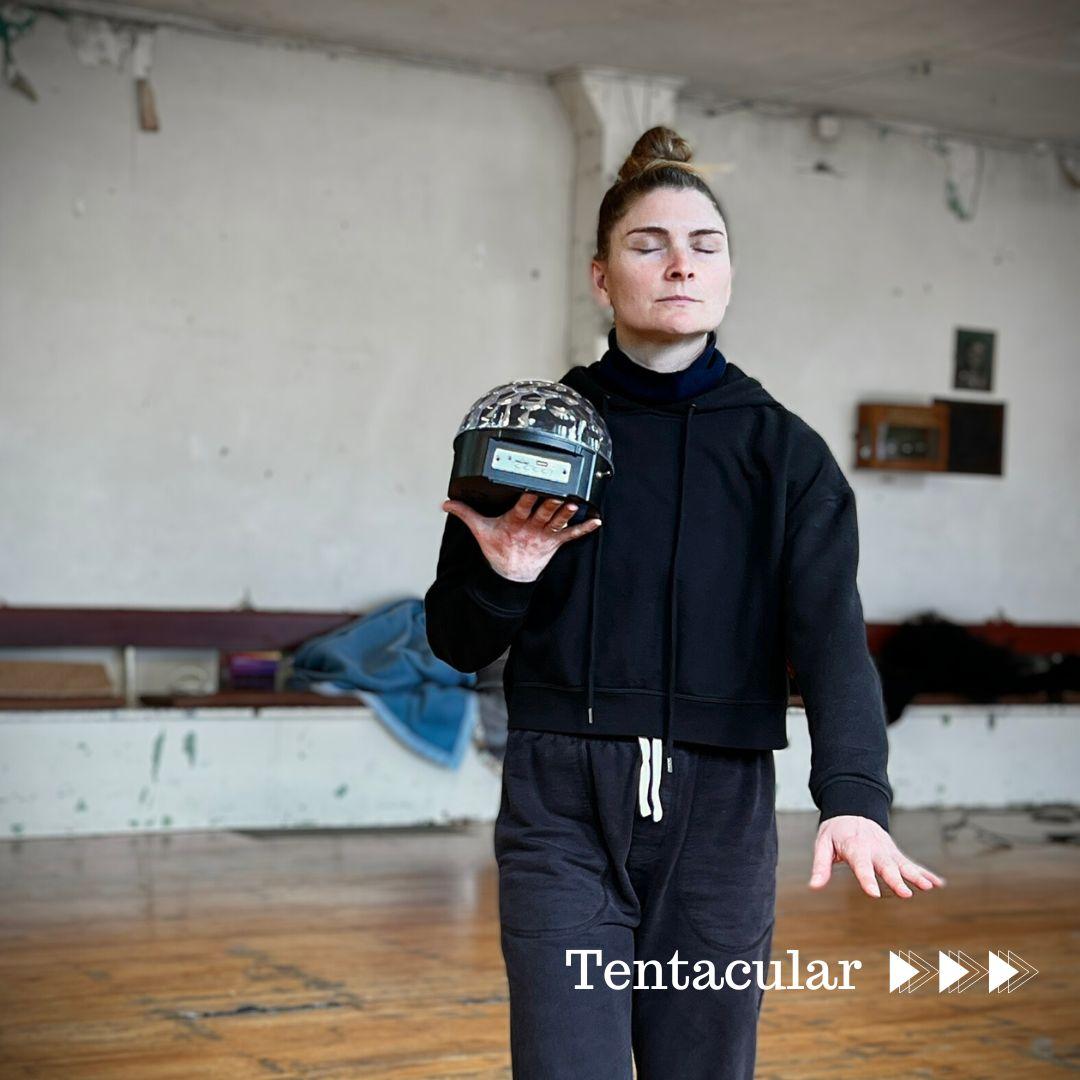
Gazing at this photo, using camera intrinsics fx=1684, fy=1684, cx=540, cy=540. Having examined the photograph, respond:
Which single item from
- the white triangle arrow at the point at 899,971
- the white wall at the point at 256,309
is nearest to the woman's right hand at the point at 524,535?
the white triangle arrow at the point at 899,971

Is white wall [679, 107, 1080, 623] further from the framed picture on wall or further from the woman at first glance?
the woman

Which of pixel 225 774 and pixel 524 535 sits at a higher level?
pixel 524 535

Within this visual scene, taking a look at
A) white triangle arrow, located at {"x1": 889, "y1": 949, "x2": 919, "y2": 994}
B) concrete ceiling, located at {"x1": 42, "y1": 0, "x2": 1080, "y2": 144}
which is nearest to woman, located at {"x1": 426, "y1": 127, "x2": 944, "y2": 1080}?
white triangle arrow, located at {"x1": 889, "y1": 949, "x2": 919, "y2": 994}

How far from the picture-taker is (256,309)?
616cm

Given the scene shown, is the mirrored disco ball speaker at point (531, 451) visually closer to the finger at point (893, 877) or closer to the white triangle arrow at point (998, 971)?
the finger at point (893, 877)

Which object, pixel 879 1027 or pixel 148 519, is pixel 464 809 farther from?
pixel 879 1027

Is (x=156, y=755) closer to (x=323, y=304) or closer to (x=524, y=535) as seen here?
(x=323, y=304)

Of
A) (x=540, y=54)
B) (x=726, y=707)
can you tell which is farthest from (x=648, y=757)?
(x=540, y=54)

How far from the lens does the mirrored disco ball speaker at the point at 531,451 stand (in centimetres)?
171

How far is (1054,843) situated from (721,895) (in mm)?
4887

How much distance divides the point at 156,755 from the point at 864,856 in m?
4.42

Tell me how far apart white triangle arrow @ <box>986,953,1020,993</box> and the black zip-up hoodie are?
2.52 meters

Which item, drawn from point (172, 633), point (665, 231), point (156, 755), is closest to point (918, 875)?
point (665, 231)

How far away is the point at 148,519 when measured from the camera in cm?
602
